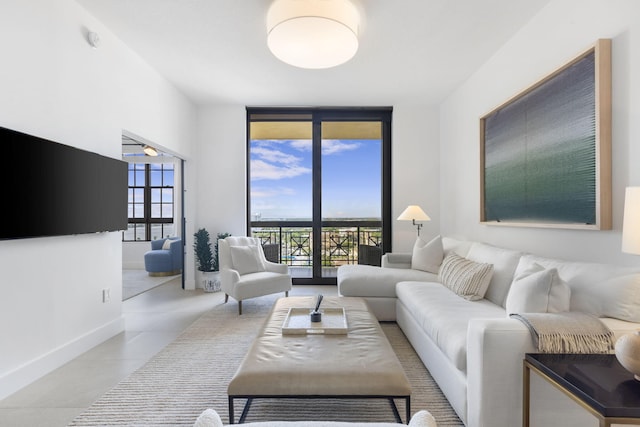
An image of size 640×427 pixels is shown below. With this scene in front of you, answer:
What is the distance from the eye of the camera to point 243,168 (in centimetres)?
501

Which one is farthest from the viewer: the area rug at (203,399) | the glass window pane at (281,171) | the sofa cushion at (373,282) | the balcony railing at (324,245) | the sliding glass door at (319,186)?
the balcony railing at (324,245)

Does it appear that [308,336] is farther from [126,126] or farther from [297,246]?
[297,246]

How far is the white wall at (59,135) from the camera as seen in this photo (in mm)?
2078

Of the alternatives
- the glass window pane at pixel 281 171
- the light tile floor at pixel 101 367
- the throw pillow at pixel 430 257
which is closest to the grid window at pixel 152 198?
the glass window pane at pixel 281 171

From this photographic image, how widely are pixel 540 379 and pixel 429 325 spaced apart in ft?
2.67

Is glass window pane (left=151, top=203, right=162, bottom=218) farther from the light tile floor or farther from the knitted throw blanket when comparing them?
the knitted throw blanket

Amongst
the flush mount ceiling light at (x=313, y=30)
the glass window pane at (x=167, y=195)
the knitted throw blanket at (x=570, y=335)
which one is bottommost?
the knitted throw blanket at (x=570, y=335)

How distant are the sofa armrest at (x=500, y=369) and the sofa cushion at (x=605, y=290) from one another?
519 millimetres

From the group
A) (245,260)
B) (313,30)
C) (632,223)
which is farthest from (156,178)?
(632,223)

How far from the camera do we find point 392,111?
200 inches

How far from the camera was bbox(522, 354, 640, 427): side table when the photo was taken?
1002 mm

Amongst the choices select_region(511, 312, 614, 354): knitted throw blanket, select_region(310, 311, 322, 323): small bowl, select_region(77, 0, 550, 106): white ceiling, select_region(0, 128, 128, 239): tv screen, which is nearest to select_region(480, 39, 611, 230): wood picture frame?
select_region(77, 0, 550, 106): white ceiling

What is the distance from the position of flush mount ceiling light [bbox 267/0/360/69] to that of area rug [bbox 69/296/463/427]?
2.43m

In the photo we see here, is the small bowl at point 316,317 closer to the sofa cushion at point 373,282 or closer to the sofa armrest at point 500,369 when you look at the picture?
the sofa armrest at point 500,369
